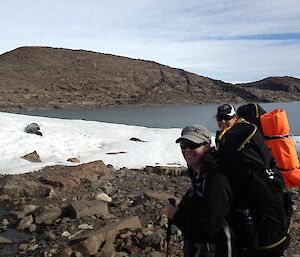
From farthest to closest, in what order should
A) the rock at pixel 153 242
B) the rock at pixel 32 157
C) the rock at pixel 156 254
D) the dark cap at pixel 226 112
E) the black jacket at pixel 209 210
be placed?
the rock at pixel 32 157 < the rock at pixel 153 242 < the rock at pixel 156 254 < the dark cap at pixel 226 112 < the black jacket at pixel 209 210

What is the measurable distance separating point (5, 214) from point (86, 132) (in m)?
10.9

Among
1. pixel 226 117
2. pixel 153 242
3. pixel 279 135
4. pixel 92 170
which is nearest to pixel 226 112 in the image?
pixel 226 117

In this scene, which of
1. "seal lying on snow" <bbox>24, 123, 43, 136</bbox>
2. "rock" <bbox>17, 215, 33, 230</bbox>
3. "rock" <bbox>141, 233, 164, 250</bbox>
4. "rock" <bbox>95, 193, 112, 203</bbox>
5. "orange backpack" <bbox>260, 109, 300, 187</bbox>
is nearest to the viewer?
"orange backpack" <bbox>260, 109, 300, 187</bbox>

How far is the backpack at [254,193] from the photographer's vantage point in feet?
8.48

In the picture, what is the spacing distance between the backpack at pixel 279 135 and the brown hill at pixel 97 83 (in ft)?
369

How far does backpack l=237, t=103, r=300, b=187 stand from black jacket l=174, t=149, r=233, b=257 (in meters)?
1.27

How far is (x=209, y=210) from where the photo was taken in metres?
2.55

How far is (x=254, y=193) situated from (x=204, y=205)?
35 cm

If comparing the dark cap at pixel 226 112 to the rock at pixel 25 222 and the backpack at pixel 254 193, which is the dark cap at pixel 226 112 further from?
the rock at pixel 25 222

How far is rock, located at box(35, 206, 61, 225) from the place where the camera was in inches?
269

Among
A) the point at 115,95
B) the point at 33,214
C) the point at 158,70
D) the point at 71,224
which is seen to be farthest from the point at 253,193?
the point at 158,70

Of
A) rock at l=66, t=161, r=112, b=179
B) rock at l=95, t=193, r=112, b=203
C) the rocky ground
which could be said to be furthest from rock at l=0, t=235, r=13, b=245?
rock at l=66, t=161, r=112, b=179

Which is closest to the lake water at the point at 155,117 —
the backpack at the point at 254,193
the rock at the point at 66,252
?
the rock at the point at 66,252

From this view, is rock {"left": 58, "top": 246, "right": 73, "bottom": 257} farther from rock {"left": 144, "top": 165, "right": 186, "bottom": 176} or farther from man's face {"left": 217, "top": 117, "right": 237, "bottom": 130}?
rock {"left": 144, "top": 165, "right": 186, "bottom": 176}
